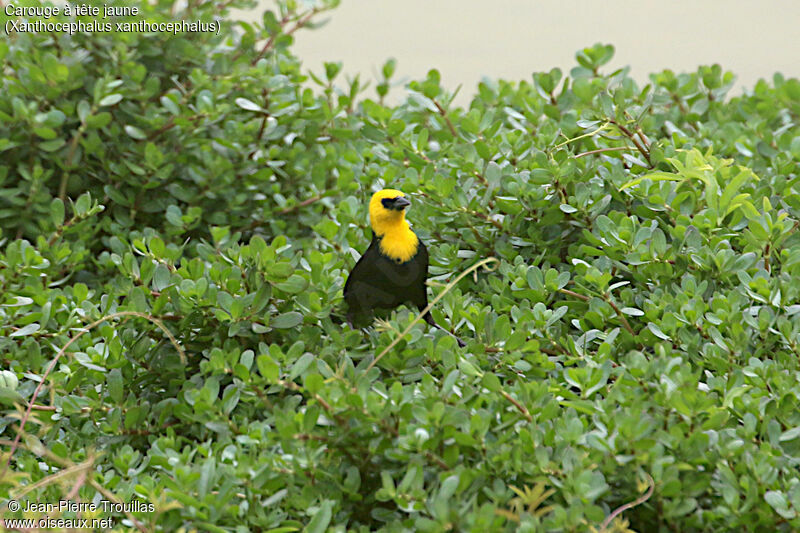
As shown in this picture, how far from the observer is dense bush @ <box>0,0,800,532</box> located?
1.64 metres

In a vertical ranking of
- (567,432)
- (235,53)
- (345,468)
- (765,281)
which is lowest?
(345,468)

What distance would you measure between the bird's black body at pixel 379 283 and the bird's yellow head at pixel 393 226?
0.02 metres

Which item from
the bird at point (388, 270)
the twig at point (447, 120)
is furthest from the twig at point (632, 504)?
the twig at point (447, 120)

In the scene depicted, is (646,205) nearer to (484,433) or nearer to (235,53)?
(484,433)

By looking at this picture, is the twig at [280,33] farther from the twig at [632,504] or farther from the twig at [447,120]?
the twig at [632,504]

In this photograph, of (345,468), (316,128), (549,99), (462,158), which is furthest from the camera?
(316,128)

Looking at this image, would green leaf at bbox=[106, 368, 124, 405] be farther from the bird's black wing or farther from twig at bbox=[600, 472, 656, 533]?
twig at bbox=[600, 472, 656, 533]

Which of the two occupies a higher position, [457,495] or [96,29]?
[96,29]

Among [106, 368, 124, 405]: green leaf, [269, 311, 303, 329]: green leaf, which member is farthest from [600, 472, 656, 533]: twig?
[106, 368, 124, 405]: green leaf

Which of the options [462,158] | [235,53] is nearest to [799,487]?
[462,158]

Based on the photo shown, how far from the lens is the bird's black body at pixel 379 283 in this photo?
2.09 m

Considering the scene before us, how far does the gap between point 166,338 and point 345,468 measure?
27.1 inches

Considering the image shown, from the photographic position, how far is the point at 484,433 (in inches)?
64.6

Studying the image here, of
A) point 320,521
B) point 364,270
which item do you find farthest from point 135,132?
point 320,521
